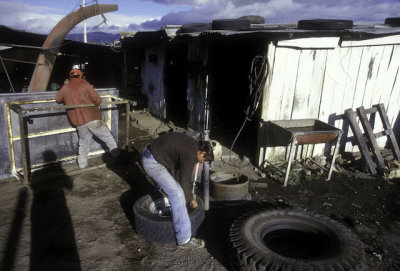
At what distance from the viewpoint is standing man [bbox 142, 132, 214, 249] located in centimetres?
356

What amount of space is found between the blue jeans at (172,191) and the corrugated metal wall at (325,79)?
3431mm

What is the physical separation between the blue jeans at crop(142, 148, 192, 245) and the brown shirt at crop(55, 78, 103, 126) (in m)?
2.73

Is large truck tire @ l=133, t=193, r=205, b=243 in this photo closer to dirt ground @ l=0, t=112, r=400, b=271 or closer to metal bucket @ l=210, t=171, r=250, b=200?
dirt ground @ l=0, t=112, r=400, b=271

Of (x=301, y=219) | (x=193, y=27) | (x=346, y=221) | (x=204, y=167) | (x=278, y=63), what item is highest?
(x=193, y=27)

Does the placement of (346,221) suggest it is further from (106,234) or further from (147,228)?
(106,234)

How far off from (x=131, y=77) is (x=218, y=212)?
33.7 ft

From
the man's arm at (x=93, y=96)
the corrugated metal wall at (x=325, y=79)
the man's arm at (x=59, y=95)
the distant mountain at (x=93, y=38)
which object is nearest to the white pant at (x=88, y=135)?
the man's arm at (x=93, y=96)

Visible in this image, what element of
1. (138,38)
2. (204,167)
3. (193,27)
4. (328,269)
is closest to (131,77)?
(138,38)

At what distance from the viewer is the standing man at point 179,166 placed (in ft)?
11.7

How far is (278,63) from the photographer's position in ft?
21.1

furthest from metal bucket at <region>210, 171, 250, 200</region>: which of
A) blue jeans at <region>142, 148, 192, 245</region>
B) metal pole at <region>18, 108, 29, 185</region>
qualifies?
metal pole at <region>18, 108, 29, 185</region>

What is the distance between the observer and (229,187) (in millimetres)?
5211

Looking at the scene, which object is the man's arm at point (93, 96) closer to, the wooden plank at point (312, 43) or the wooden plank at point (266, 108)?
the wooden plank at point (266, 108)

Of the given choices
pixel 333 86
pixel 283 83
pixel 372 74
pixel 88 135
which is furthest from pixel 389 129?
pixel 88 135
